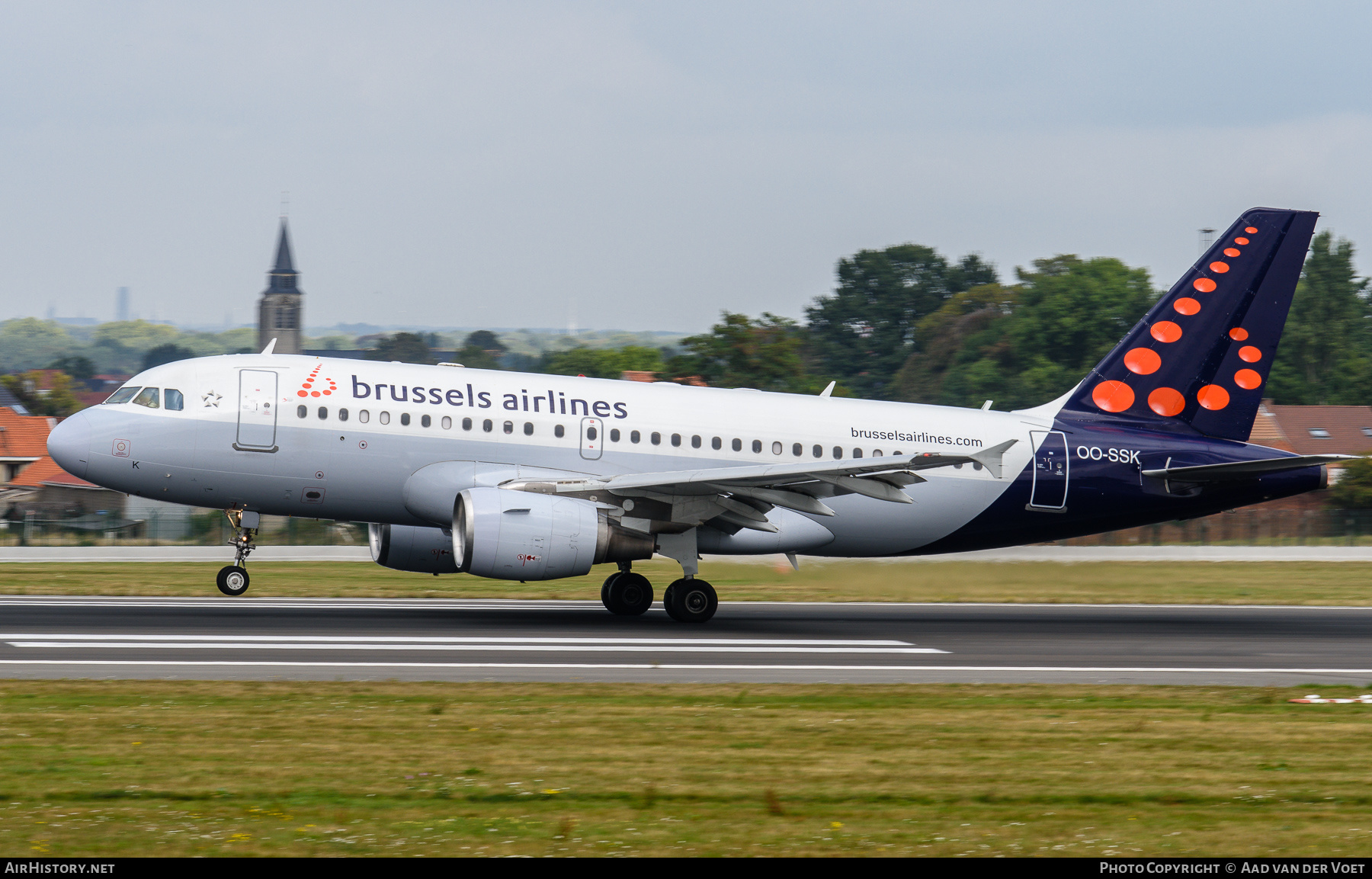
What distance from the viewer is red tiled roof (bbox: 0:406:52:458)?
253 feet

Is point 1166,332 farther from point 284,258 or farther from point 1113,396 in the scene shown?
point 284,258

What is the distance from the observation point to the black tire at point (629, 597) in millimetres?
22891

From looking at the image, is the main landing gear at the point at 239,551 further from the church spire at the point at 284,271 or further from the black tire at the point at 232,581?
the church spire at the point at 284,271

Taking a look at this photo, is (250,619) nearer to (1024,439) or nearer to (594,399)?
(594,399)

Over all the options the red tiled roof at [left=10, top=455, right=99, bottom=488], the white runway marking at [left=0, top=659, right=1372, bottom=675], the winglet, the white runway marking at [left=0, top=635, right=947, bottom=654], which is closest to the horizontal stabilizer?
the winglet

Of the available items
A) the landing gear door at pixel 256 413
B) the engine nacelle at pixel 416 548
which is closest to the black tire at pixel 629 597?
the engine nacelle at pixel 416 548

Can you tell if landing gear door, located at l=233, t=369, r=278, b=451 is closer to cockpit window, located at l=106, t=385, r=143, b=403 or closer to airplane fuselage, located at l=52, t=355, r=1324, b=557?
airplane fuselage, located at l=52, t=355, r=1324, b=557

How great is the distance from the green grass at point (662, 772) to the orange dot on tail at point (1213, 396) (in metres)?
11.1

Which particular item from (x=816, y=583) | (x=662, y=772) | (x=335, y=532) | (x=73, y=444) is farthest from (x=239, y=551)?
(x=335, y=532)

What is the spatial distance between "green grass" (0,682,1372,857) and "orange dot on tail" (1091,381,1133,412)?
1069 cm

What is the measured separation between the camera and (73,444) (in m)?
21.3

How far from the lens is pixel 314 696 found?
1366 cm
